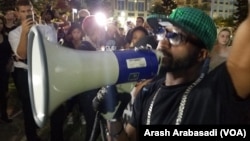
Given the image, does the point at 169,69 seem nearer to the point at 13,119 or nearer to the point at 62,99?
the point at 62,99

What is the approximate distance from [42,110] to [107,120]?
1.22 ft

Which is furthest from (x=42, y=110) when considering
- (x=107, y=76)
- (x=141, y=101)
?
(x=141, y=101)

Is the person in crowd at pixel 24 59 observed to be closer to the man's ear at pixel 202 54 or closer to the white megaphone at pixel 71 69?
the white megaphone at pixel 71 69

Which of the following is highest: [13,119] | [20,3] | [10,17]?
[20,3]

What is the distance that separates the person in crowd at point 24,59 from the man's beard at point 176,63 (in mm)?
1800

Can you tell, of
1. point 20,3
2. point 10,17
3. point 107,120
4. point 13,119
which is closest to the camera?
point 107,120

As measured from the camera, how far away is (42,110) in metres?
1.71

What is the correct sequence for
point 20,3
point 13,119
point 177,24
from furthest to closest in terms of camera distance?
point 13,119
point 20,3
point 177,24

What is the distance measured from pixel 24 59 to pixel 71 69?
2.55 m

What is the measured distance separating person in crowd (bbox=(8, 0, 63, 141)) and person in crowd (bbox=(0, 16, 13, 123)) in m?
1.78

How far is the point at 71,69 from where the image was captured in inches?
64.4

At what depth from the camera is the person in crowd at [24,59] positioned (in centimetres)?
373

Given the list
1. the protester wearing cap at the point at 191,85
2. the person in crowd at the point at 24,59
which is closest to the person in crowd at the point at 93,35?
the person in crowd at the point at 24,59

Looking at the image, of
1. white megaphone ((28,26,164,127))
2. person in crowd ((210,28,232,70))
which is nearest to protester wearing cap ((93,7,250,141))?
white megaphone ((28,26,164,127))
